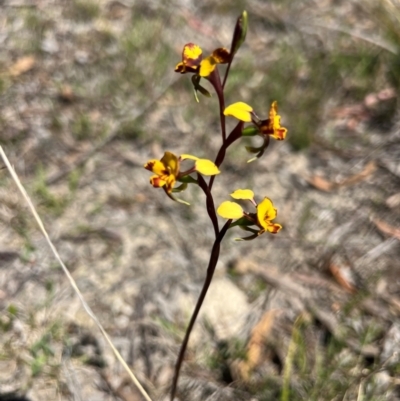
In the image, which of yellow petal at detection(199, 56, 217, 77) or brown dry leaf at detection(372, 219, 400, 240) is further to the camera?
brown dry leaf at detection(372, 219, 400, 240)

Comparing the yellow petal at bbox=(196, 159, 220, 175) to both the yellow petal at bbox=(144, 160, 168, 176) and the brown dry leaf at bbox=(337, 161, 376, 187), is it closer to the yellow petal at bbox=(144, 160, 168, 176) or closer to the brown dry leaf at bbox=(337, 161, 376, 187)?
the yellow petal at bbox=(144, 160, 168, 176)

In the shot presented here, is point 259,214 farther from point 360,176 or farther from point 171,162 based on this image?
point 360,176

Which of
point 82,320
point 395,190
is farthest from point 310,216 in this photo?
point 82,320

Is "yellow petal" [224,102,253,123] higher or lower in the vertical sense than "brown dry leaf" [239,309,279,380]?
higher

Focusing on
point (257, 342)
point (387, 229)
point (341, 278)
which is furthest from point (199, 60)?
point (387, 229)

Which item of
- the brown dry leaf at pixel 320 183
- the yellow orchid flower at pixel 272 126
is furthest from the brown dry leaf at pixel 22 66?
the yellow orchid flower at pixel 272 126

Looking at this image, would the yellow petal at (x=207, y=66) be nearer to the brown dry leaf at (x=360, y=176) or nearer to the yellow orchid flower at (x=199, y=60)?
the yellow orchid flower at (x=199, y=60)

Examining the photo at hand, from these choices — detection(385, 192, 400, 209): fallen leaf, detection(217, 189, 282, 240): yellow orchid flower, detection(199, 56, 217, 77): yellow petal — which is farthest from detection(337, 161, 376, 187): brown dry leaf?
detection(199, 56, 217, 77): yellow petal
